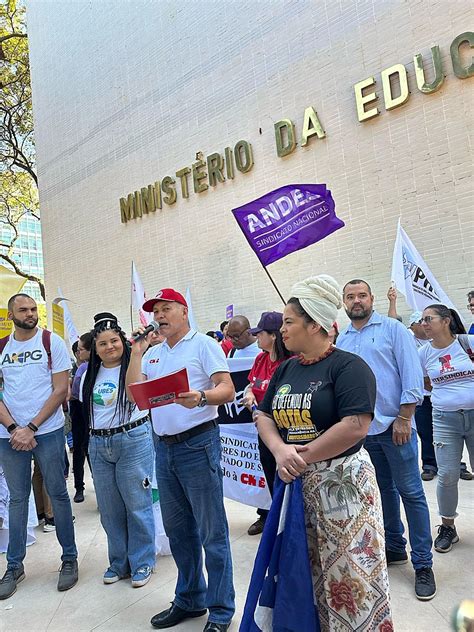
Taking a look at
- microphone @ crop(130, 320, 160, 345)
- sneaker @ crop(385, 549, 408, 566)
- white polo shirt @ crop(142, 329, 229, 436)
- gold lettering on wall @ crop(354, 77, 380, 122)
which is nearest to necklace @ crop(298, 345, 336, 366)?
white polo shirt @ crop(142, 329, 229, 436)

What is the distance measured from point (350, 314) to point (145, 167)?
405 inches

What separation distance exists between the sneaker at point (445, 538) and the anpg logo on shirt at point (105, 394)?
8.70 feet

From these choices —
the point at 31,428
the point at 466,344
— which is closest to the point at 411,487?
the point at 466,344

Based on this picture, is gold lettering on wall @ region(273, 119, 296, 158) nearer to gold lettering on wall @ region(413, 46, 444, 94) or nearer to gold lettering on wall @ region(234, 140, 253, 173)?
gold lettering on wall @ region(234, 140, 253, 173)

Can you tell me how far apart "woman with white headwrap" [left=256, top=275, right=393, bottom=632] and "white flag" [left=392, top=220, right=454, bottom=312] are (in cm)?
385

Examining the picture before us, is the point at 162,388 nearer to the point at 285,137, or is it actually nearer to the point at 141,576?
the point at 141,576

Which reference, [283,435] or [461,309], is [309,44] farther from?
[283,435]

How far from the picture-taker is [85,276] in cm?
1465

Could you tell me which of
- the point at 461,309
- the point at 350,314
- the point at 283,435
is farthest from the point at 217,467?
the point at 461,309

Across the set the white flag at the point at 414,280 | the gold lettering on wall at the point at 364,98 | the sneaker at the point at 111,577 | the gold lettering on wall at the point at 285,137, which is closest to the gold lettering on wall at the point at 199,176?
the gold lettering on wall at the point at 285,137

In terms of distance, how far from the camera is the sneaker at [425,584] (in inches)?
127

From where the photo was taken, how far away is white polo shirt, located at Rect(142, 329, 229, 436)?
3027mm

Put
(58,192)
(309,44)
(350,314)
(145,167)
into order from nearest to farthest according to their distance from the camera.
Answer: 1. (350,314)
2. (309,44)
3. (145,167)
4. (58,192)

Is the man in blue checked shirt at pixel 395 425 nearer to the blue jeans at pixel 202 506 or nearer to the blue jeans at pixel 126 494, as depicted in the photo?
the blue jeans at pixel 202 506
